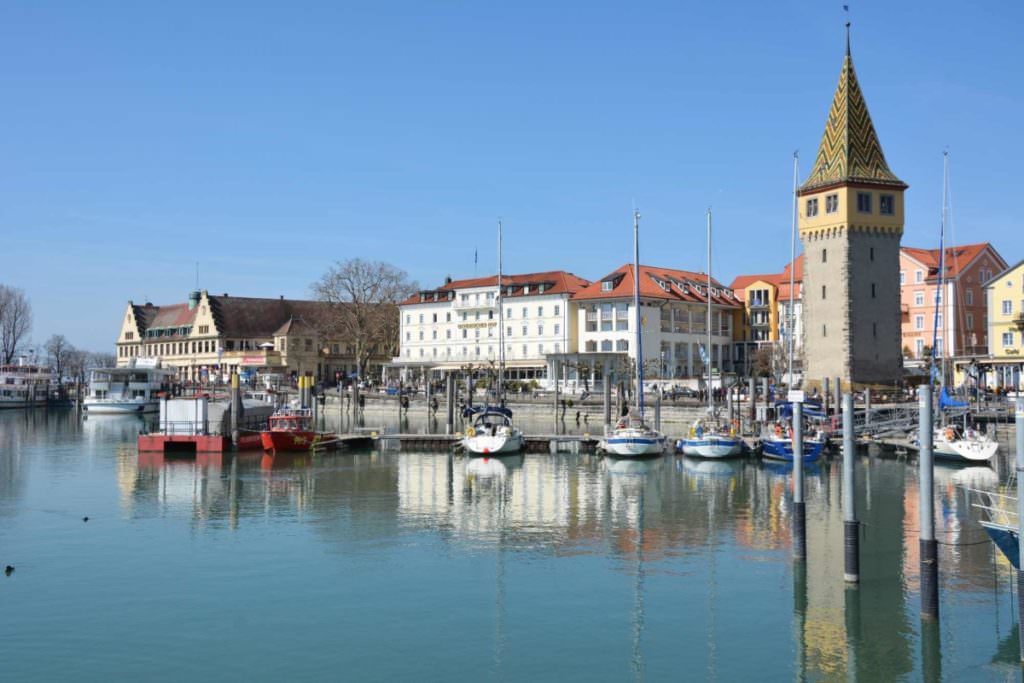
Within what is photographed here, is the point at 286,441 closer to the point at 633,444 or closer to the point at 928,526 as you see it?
the point at 633,444

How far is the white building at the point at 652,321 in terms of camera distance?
3802 inches

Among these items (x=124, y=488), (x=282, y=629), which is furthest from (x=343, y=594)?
(x=124, y=488)

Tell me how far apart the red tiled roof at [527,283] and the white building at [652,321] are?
85.0 inches

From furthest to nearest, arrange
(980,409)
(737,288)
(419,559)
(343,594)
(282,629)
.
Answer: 1. (737,288)
2. (980,409)
3. (419,559)
4. (343,594)
5. (282,629)

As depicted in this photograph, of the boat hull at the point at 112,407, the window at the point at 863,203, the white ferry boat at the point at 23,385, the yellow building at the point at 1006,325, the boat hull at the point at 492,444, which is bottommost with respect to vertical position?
the boat hull at the point at 492,444

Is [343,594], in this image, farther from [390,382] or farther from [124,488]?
[390,382]

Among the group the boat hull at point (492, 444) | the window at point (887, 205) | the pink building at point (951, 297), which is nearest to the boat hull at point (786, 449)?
the boat hull at point (492, 444)

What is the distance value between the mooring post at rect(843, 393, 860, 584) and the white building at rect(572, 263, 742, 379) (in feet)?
237

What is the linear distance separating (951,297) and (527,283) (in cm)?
4123

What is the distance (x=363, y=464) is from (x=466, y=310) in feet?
200

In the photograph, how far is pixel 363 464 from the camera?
4988cm

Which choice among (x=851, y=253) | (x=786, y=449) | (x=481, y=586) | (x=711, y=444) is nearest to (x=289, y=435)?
(x=711, y=444)

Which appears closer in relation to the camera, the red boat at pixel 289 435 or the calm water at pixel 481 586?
the calm water at pixel 481 586

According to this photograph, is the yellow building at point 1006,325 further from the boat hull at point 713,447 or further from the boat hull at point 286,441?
the boat hull at point 286,441
